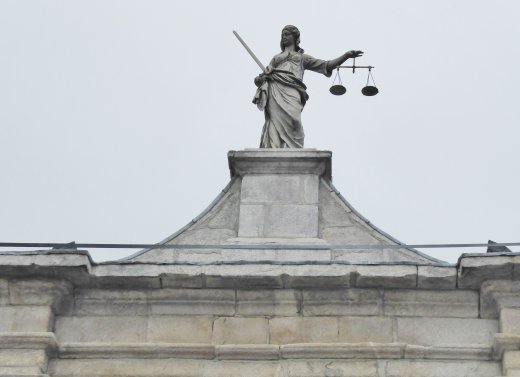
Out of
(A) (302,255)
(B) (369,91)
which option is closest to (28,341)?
(A) (302,255)

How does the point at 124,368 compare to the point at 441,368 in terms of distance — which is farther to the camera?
the point at 124,368

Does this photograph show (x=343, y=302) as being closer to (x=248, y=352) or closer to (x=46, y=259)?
(x=248, y=352)

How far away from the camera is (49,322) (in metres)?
11.2

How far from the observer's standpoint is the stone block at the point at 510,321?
10917mm

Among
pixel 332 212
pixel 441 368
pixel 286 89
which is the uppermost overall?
pixel 286 89

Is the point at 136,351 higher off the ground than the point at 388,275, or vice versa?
the point at 388,275

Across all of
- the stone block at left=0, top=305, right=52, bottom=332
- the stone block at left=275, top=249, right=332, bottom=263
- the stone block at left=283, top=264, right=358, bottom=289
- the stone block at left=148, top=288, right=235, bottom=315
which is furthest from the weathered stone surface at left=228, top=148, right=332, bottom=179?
the stone block at left=0, top=305, right=52, bottom=332

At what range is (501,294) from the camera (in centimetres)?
1110

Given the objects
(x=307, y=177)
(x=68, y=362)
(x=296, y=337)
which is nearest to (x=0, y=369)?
(x=68, y=362)

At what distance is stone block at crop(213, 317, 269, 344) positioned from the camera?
11180mm

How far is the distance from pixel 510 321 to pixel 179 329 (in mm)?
3066

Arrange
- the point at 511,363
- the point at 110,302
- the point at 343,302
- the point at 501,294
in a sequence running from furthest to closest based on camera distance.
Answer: the point at 110,302 → the point at 343,302 → the point at 501,294 → the point at 511,363

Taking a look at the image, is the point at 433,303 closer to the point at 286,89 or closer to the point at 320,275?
the point at 320,275

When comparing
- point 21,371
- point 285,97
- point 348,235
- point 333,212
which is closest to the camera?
point 21,371
